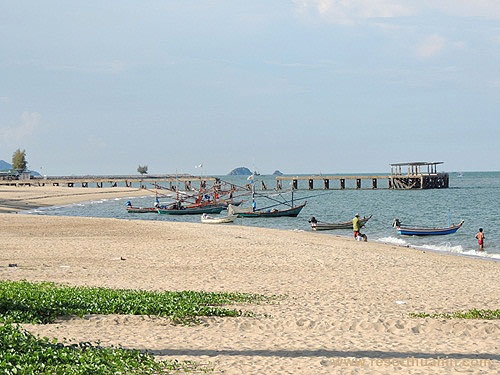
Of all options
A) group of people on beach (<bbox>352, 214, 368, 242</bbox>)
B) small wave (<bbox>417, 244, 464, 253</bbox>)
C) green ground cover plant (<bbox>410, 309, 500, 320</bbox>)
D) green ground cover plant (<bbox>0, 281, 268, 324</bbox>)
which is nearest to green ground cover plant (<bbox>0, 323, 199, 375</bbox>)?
green ground cover plant (<bbox>0, 281, 268, 324</bbox>)

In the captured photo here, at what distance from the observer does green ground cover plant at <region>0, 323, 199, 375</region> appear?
7.99 metres

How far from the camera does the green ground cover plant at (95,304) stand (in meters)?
11.8

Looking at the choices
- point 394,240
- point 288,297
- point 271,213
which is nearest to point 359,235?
point 394,240

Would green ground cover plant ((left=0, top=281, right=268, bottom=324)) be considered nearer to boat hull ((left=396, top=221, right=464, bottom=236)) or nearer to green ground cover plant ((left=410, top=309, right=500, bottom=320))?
green ground cover plant ((left=410, top=309, right=500, bottom=320))

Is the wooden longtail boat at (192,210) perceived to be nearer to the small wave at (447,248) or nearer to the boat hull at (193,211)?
the boat hull at (193,211)

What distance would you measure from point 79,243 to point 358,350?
64.5ft

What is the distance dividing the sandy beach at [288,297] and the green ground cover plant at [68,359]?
774 mm

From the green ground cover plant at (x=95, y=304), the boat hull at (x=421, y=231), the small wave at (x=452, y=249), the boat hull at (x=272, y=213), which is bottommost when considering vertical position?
the small wave at (x=452, y=249)

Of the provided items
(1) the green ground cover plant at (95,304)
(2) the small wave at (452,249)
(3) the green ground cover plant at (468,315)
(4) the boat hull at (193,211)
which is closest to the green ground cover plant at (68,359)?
(1) the green ground cover plant at (95,304)

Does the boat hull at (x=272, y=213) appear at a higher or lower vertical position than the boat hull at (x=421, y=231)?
higher

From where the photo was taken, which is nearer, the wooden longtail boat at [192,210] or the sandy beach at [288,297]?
the sandy beach at [288,297]

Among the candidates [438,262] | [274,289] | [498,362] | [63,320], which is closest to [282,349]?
[498,362]

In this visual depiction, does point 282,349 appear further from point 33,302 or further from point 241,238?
point 241,238

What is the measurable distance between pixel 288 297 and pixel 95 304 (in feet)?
16.6
